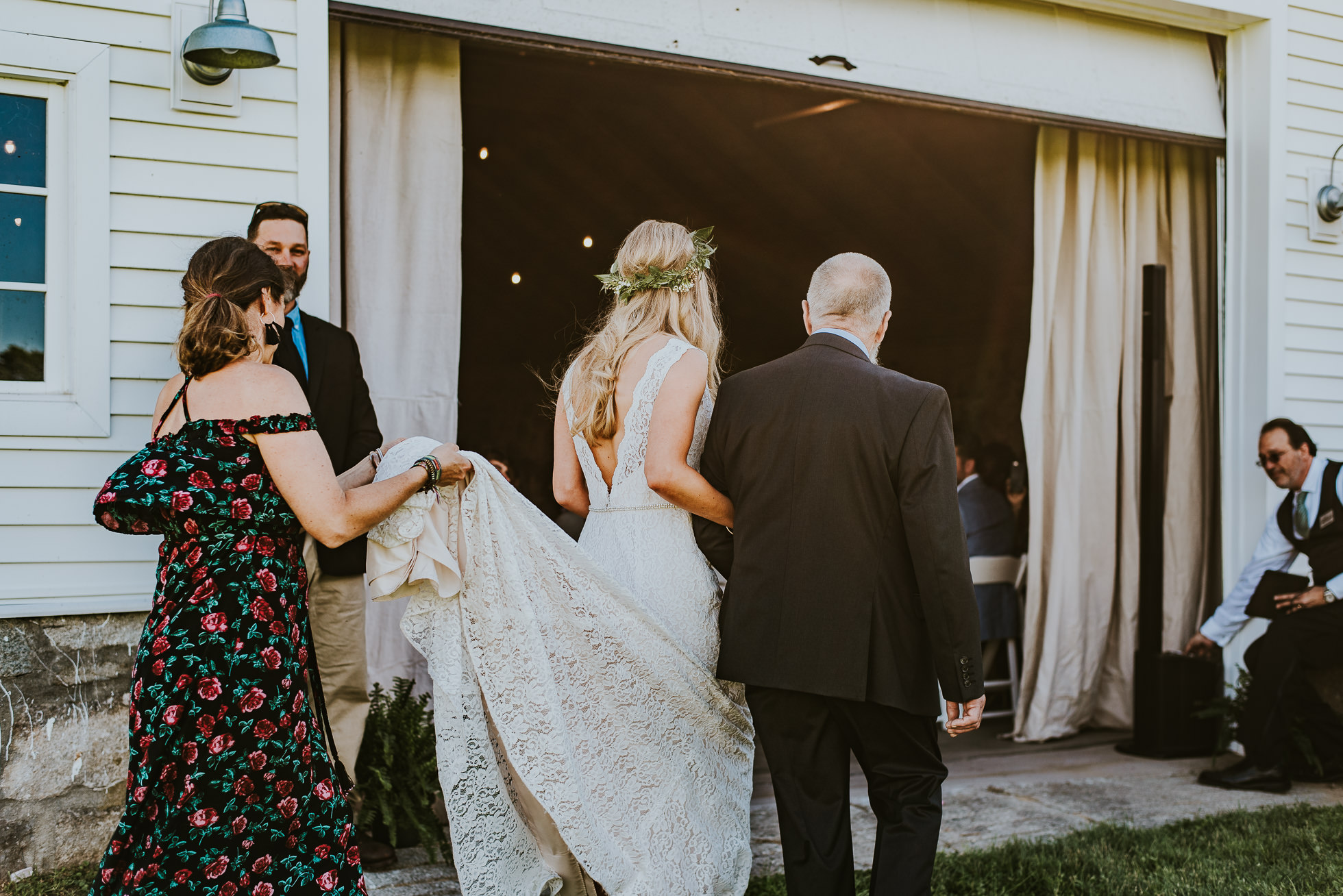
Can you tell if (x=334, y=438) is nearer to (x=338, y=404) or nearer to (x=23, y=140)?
(x=338, y=404)

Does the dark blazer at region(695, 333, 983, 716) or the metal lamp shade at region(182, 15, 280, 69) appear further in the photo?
the metal lamp shade at region(182, 15, 280, 69)

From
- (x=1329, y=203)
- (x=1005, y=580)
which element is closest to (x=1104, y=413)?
(x=1005, y=580)

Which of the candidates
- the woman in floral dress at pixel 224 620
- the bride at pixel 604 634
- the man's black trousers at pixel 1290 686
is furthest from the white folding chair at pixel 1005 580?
the woman in floral dress at pixel 224 620

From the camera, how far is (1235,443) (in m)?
5.65

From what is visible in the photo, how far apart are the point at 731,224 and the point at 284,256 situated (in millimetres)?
4734

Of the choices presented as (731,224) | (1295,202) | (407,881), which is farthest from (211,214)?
(1295,202)

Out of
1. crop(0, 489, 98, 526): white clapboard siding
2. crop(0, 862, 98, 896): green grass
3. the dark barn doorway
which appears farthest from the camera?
the dark barn doorway

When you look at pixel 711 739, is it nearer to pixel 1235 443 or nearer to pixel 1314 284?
pixel 1235 443

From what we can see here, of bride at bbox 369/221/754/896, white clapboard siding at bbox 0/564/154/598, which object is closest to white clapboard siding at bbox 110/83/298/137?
white clapboard siding at bbox 0/564/154/598

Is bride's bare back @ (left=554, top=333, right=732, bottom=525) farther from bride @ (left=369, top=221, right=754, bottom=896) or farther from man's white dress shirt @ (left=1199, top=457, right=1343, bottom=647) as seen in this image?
man's white dress shirt @ (left=1199, top=457, right=1343, bottom=647)

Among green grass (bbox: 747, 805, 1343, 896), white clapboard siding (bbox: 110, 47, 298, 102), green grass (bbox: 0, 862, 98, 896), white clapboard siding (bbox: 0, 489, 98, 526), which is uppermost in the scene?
white clapboard siding (bbox: 110, 47, 298, 102)

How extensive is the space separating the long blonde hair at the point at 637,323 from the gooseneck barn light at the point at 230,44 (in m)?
1.43

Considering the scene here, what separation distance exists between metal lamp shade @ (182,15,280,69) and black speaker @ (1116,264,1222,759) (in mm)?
4302

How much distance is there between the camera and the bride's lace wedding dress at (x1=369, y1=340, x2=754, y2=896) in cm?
280
